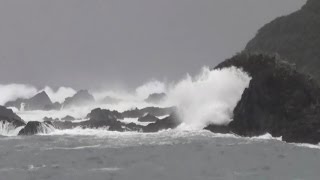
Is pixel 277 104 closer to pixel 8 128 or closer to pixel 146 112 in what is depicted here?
pixel 8 128

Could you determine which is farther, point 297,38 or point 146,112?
point 146,112

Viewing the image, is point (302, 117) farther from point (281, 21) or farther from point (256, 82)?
point (281, 21)

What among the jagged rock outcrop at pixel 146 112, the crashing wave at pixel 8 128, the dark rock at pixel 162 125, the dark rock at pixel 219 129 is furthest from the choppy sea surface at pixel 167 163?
the jagged rock outcrop at pixel 146 112

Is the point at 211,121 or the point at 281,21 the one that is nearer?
the point at 211,121

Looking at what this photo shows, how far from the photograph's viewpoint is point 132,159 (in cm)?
4153

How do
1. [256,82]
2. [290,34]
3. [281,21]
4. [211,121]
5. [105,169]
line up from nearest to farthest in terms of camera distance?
[105,169] → [256,82] → [211,121] → [290,34] → [281,21]

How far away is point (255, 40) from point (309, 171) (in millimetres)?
135868

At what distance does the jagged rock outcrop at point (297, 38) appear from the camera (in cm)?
12725

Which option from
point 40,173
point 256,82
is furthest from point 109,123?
point 40,173

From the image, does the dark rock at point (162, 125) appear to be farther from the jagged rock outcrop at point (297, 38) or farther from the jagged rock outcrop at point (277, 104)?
the jagged rock outcrop at point (297, 38)

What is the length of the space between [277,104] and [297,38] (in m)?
78.6

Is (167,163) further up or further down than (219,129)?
further down

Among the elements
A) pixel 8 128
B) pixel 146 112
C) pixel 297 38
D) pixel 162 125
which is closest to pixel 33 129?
pixel 8 128

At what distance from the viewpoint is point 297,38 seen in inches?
5659
